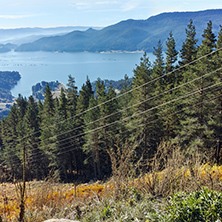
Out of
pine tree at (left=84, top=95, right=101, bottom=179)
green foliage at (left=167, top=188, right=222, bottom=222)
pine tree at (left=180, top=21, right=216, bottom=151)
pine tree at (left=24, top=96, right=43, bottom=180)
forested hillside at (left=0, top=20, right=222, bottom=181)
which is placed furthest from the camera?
pine tree at (left=24, top=96, right=43, bottom=180)

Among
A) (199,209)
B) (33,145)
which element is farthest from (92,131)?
(199,209)

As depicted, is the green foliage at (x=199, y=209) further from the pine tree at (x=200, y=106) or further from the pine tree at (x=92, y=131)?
the pine tree at (x=92, y=131)

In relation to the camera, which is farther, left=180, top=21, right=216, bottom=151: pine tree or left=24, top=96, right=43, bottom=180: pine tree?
left=24, top=96, right=43, bottom=180: pine tree

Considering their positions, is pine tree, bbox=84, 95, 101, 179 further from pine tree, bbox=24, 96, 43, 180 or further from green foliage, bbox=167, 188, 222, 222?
green foliage, bbox=167, 188, 222, 222

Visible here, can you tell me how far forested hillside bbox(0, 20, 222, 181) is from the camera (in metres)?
14.2

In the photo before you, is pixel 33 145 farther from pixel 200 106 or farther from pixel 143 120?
pixel 200 106

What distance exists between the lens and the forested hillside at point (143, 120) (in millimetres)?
14242

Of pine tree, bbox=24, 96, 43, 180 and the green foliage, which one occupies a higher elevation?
the green foliage

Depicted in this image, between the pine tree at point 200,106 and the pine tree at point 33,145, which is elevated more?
the pine tree at point 200,106

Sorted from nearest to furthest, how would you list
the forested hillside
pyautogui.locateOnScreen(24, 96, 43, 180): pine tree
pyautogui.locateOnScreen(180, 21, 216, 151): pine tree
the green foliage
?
the green foliage < pyautogui.locateOnScreen(180, 21, 216, 151): pine tree < the forested hillside < pyautogui.locateOnScreen(24, 96, 43, 180): pine tree

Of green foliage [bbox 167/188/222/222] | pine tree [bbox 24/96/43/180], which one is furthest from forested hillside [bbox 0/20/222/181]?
green foliage [bbox 167/188/222/222]

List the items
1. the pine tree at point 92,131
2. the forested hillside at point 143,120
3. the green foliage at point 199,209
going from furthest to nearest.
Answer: the pine tree at point 92,131, the forested hillside at point 143,120, the green foliage at point 199,209

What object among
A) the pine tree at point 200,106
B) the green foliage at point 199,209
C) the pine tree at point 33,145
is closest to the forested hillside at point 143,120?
the pine tree at point 200,106

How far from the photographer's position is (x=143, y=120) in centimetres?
1803
